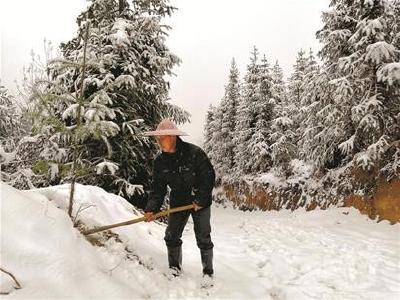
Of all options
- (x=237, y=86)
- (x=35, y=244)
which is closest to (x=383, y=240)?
(x=35, y=244)

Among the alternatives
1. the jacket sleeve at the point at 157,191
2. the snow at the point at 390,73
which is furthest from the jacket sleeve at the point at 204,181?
the snow at the point at 390,73

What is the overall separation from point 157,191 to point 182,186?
0.43m

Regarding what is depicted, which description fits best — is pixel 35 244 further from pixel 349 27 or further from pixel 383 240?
pixel 349 27

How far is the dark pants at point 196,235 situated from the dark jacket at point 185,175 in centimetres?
19

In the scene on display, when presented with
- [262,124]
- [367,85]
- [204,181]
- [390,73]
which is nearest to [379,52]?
[390,73]

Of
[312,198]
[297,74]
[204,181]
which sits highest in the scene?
[297,74]

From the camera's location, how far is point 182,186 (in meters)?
6.37

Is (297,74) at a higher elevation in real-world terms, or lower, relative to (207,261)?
higher

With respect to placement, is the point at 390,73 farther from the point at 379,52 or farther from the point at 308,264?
the point at 308,264

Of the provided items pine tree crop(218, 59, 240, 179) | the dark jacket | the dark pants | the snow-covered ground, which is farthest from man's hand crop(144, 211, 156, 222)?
pine tree crop(218, 59, 240, 179)

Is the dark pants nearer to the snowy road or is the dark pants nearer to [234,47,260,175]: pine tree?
the snowy road

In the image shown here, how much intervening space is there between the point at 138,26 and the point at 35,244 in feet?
33.8

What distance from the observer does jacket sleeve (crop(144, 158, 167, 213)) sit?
643 cm

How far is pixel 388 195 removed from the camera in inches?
533
